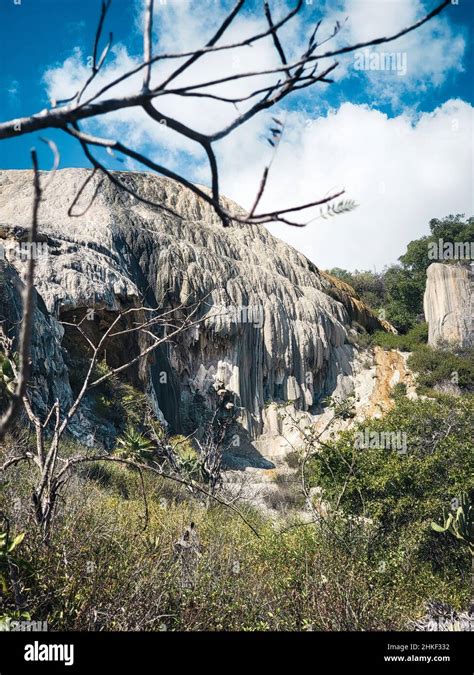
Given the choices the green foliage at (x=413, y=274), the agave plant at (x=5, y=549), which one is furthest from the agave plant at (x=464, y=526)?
the green foliage at (x=413, y=274)

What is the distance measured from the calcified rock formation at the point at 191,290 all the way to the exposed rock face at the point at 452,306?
17.0ft

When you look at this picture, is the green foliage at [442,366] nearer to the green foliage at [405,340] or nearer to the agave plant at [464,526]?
the green foliage at [405,340]

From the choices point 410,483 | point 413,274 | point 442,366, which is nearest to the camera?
point 410,483

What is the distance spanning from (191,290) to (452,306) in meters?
15.6

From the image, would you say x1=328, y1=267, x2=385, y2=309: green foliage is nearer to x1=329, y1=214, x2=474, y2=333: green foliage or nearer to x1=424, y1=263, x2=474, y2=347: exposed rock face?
x1=329, y1=214, x2=474, y2=333: green foliage

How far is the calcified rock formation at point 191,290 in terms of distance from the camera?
57.1ft

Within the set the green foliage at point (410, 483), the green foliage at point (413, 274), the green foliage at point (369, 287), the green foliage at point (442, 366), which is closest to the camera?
the green foliage at point (410, 483)

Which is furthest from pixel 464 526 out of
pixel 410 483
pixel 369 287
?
pixel 369 287

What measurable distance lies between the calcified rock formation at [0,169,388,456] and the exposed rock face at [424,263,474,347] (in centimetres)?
519

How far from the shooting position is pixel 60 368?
13.3 metres

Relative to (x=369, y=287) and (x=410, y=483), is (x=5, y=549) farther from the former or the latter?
Result: (x=369, y=287)

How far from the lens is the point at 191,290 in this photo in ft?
79.4

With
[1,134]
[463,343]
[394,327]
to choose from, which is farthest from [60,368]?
[394,327]

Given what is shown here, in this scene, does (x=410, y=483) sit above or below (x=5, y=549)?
below
